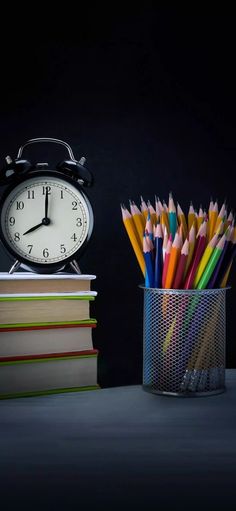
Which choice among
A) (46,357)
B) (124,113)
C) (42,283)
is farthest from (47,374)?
(124,113)

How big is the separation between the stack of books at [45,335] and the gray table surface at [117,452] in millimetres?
36

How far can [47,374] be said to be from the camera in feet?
3.45

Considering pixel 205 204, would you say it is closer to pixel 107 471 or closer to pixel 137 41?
pixel 137 41

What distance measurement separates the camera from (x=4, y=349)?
3.36 feet

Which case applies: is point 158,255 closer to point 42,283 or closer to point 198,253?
point 198,253

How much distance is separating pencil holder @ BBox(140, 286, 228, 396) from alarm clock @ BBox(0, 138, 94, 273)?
0.18 metres

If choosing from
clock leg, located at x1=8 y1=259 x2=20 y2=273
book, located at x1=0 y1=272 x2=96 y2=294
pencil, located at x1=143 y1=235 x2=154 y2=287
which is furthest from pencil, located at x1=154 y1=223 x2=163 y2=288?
clock leg, located at x1=8 y1=259 x2=20 y2=273

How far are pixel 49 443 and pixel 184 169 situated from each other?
25.9 inches

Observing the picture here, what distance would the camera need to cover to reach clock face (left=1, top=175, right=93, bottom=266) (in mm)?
1121

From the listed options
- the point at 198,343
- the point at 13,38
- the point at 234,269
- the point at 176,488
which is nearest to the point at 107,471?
the point at 176,488

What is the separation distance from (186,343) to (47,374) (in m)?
0.23

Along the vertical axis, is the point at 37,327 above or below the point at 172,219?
below

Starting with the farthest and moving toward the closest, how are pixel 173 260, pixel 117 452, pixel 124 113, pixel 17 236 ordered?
pixel 124 113 → pixel 17 236 → pixel 173 260 → pixel 117 452

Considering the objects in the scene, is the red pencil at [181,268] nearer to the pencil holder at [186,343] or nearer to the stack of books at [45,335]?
the pencil holder at [186,343]
